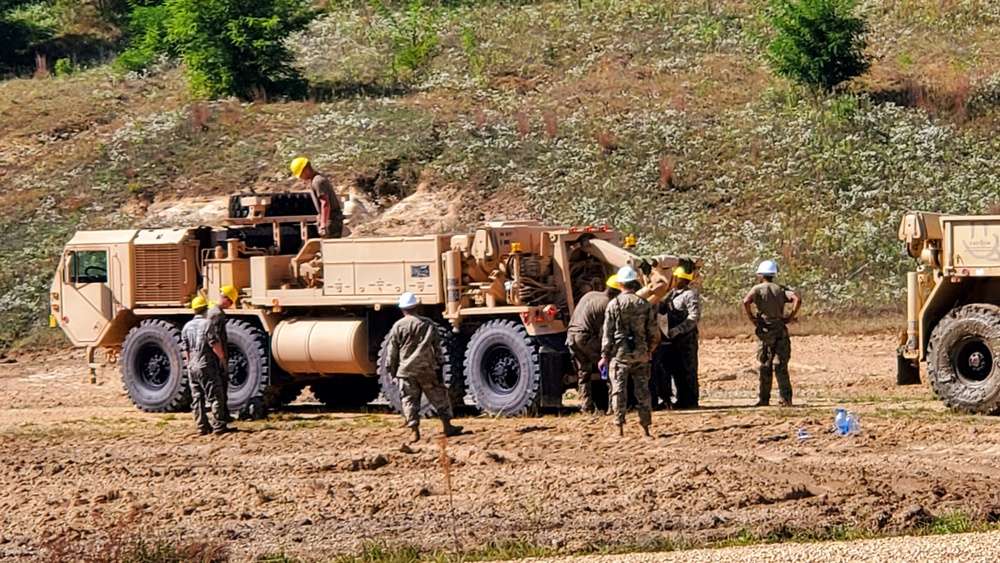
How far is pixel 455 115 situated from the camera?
124 feet

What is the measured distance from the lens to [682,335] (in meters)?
19.8

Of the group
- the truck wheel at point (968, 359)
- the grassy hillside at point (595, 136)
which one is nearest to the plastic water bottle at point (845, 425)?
the truck wheel at point (968, 359)

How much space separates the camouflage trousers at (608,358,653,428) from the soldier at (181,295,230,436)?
15.7ft

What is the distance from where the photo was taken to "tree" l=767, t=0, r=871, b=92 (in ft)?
119

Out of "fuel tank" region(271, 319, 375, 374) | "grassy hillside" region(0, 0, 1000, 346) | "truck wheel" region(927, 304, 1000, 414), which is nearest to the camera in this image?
"truck wheel" region(927, 304, 1000, 414)

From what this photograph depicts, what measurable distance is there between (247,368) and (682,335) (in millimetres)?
5593

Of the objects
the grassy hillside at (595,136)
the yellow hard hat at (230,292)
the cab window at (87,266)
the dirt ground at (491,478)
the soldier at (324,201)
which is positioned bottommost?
the dirt ground at (491,478)

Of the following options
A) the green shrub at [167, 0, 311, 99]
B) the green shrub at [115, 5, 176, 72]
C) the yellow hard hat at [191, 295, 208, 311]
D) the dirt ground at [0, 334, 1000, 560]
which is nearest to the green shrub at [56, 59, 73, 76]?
the green shrub at [115, 5, 176, 72]

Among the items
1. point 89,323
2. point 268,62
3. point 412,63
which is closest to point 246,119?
point 268,62

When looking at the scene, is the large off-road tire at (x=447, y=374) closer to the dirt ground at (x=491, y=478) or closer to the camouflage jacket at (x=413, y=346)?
the dirt ground at (x=491, y=478)

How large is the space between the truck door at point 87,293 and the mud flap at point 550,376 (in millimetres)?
6647

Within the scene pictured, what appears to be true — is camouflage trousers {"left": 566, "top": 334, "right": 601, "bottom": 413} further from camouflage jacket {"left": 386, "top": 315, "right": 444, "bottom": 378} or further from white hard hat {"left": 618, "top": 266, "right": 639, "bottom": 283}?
camouflage jacket {"left": 386, "top": 315, "right": 444, "bottom": 378}

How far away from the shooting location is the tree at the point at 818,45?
36188 mm

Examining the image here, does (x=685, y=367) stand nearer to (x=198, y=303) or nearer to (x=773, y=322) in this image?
(x=773, y=322)
